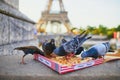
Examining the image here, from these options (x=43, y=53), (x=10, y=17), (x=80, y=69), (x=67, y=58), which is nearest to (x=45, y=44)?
(x=43, y=53)

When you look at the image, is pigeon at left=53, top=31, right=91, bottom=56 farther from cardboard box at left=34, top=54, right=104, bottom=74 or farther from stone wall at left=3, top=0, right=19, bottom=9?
stone wall at left=3, top=0, right=19, bottom=9

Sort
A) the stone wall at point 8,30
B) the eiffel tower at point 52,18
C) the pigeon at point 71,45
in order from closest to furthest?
the pigeon at point 71,45 → the stone wall at point 8,30 → the eiffel tower at point 52,18

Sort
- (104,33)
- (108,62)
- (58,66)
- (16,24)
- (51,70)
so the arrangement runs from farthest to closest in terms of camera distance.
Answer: (104,33) < (16,24) < (108,62) < (51,70) < (58,66)

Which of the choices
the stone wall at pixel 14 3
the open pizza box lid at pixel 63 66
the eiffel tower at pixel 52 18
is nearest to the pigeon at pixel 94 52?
the open pizza box lid at pixel 63 66

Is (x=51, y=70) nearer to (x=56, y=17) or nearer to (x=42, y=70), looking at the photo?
(x=42, y=70)

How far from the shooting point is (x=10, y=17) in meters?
3.81

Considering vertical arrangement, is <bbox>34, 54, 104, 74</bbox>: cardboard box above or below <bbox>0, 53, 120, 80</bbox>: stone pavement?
above

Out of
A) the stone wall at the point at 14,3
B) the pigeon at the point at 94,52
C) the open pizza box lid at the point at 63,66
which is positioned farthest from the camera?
the stone wall at the point at 14,3

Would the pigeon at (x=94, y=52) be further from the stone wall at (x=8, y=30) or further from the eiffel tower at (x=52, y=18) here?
the eiffel tower at (x=52, y=18)

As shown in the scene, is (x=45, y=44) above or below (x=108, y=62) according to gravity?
above

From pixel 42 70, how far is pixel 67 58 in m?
0.36

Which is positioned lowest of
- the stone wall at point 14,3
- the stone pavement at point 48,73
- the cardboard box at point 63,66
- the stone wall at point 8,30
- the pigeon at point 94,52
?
the stone pavement at point 48,73

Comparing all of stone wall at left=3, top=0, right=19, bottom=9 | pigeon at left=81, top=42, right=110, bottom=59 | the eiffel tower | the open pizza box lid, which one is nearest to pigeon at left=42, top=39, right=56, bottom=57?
the open pizza box lid

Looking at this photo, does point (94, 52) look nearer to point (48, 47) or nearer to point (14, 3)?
point (48, 47)
